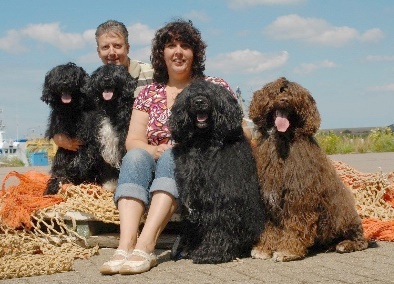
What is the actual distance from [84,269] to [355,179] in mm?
2824

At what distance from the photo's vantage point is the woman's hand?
5234 mm

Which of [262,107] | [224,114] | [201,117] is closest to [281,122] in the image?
[262,107]

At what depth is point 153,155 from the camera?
14.4ft

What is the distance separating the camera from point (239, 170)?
4008 millimetres

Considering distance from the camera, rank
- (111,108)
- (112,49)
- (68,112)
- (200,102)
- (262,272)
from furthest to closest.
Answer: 1. (112,49)
2. (68,112)
3. (111,108)
4. (200,102)
5. (262,272)

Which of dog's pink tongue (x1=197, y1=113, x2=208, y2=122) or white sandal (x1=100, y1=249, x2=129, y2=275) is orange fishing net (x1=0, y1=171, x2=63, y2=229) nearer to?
white sandal (x1=100, y1=249, x2=129, y2=275)

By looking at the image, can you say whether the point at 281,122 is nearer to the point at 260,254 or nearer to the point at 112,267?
the point at 260,254

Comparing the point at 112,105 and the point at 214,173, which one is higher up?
the point at 112,105

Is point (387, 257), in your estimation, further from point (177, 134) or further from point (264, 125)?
point (177, 134)

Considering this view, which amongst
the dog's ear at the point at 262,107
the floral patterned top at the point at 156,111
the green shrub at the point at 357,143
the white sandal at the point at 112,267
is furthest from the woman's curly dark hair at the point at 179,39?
the green shrub at the point at 357,143

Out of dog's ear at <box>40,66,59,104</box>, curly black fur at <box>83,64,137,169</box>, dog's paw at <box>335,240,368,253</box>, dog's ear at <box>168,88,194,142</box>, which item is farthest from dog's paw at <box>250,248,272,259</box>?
dog's ear at <box>40,66,59,104</box>

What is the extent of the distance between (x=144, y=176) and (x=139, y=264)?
62cm

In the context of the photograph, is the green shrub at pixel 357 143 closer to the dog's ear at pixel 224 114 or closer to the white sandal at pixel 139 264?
the dog's ear at pixel 224 114

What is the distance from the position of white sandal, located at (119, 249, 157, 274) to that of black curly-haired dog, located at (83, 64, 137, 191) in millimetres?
1297
